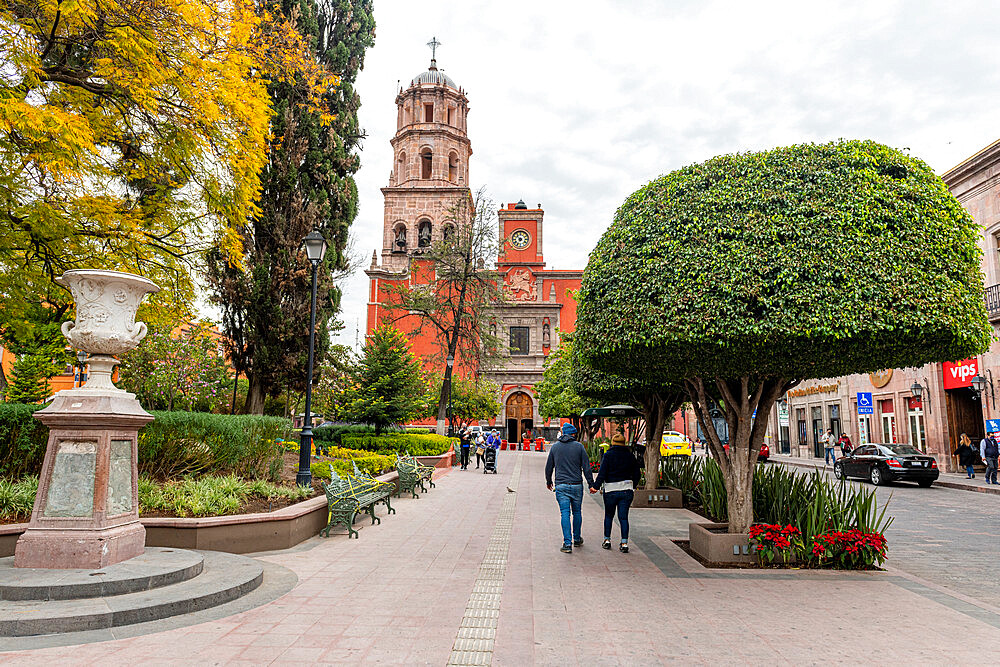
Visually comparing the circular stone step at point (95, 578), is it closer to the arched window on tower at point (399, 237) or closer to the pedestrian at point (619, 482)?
the pedestrian at point (619, 482)

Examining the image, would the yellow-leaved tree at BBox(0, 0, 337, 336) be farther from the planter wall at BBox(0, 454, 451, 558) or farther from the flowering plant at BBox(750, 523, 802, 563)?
the flowering plant at BBox(750, 523, 802, 563)

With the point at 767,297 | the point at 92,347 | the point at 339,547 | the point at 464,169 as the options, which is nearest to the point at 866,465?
the point at 767,297

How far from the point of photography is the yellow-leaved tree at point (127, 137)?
8688 mm

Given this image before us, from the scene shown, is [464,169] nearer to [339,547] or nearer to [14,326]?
[14,326]

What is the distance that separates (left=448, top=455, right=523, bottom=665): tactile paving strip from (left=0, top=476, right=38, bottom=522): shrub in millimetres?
5130

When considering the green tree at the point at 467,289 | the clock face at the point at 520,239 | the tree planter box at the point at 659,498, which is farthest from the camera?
the clock face at the point at 520,239

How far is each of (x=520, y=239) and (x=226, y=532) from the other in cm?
4261

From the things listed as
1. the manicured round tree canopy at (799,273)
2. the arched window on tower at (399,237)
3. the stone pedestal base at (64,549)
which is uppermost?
the arched window on tower at (399,237)

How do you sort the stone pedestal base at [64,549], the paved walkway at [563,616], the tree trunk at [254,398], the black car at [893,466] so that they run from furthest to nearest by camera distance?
the black car at [893,466] < the tree trunk at [254,398] < the stone pedestal base at [64,549] < the paved walkway at [563,616]

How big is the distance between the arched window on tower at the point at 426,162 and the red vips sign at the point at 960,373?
34.7 meters

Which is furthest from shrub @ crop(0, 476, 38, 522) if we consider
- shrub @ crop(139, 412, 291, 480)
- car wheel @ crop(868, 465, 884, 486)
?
car wheel @ crop(868, 465, 884, 486)

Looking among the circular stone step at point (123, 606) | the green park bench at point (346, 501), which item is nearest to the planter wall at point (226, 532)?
the green park bench at point (346, 501)

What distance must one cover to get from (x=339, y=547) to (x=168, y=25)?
8351 millimetres

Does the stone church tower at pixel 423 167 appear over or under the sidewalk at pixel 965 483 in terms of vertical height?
over
